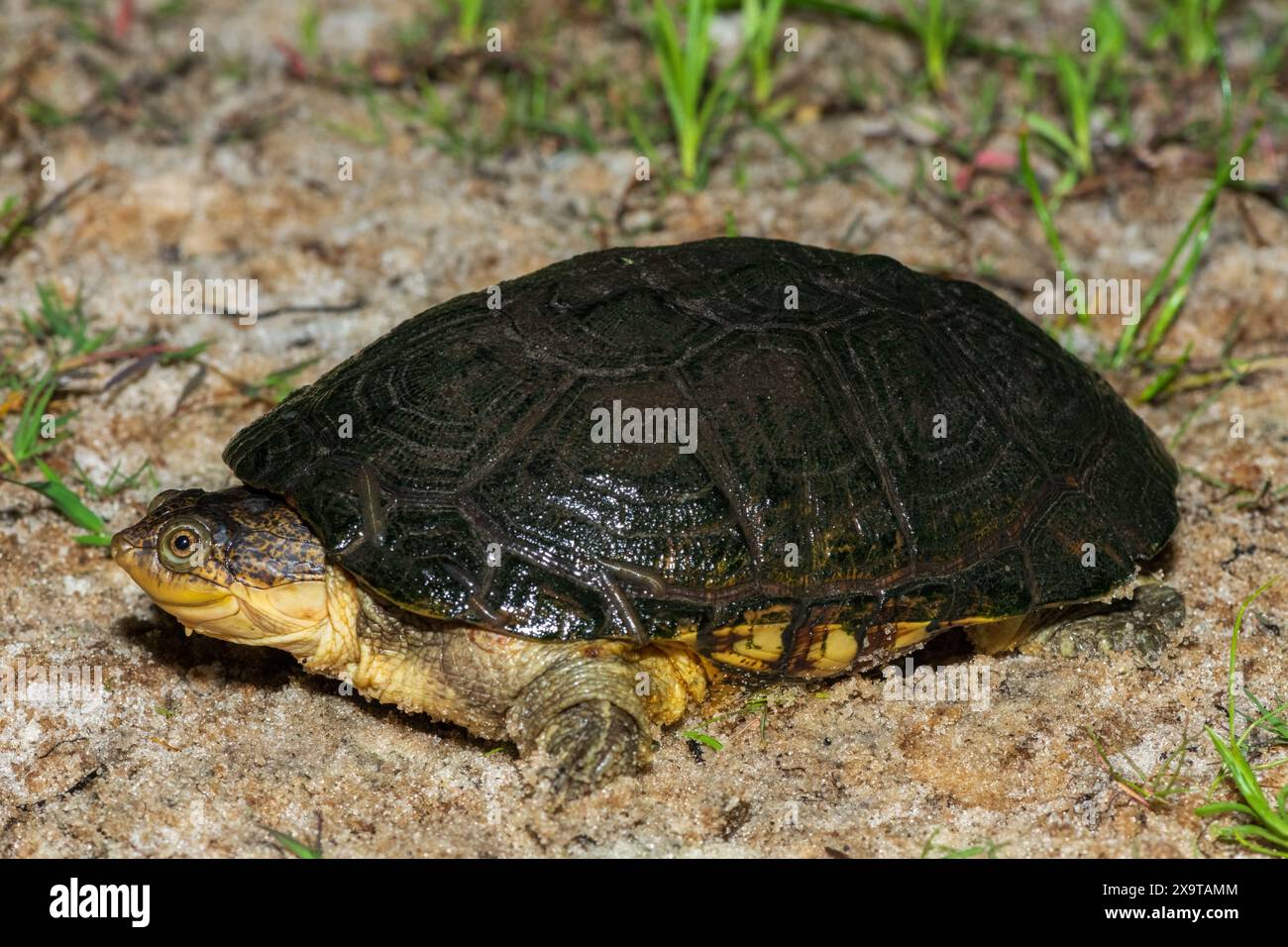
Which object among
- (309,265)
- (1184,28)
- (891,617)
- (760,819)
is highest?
(1184,28)

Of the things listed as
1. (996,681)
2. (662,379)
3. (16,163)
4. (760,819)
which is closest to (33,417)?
(16,163)

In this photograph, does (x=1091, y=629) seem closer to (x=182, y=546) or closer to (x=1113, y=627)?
(x=1113, y=627)

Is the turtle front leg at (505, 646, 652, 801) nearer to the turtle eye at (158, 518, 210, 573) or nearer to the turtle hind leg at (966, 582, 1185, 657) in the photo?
the turtle eye at (158, 518, 210, 573)

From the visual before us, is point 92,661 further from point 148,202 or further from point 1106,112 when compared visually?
point 1106,112

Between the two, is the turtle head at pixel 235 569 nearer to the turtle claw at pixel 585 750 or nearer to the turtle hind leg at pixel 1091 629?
the turtle claw at pixel 585 750

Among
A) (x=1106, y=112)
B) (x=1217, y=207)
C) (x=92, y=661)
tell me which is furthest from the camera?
(x=1106, y=112)

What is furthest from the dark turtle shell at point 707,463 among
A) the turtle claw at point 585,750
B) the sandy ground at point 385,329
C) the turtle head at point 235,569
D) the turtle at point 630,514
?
the sandy ground at point 385,329

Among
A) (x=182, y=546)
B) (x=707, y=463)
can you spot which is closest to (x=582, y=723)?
(x=707, y=463)
